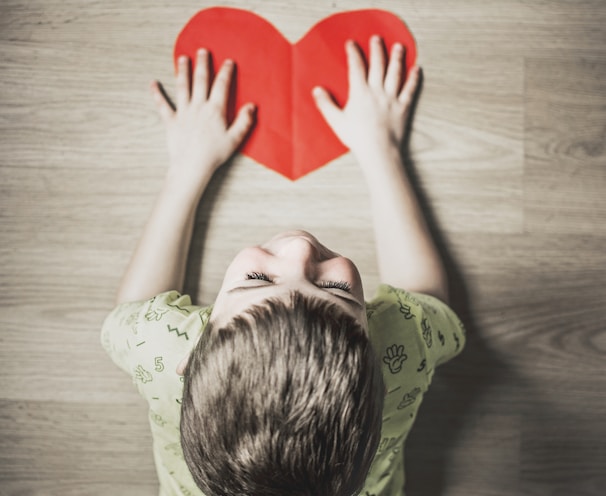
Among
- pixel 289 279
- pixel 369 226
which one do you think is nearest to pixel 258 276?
pixel 289 279

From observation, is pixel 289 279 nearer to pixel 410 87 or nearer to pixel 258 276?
pixel 258 276

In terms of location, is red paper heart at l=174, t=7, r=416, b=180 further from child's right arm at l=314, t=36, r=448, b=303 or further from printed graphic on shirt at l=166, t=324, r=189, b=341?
printed graphic on shirt at l=166, t=324, r=189, b=341

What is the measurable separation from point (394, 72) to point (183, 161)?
33cm

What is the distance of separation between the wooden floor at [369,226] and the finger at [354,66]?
63 mm

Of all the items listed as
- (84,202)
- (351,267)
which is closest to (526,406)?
(351,267)

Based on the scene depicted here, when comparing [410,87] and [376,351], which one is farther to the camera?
[410,87]

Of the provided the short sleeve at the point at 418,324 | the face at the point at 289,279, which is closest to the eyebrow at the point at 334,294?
the face at the point at 289,279

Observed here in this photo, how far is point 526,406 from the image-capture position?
750mm

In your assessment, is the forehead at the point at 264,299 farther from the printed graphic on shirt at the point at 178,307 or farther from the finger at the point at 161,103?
the finger at the point at 161,103

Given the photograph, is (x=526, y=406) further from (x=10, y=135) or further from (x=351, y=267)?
(x=10, y=135)

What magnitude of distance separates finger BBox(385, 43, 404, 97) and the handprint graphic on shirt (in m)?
0.37

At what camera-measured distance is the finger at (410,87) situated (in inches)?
29.5

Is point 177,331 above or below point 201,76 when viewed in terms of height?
below

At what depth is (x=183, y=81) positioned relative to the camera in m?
0.75
